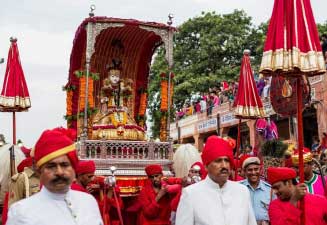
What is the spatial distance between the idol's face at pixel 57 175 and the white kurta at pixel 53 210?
46mm

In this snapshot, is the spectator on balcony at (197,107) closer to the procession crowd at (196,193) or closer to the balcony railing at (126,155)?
the balcony railing at (126,155)

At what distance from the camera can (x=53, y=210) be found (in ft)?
10.4

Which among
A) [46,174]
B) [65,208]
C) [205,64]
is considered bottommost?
[65,208]

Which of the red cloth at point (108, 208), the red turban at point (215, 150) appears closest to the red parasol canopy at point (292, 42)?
the red turban at point (215, 150)

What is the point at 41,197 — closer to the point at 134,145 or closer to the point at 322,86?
the point at 134,145

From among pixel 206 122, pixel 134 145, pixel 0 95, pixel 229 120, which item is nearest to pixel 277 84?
pixel 134 145

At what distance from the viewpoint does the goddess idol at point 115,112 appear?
12258mm

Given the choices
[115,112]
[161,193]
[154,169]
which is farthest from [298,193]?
[115,112]

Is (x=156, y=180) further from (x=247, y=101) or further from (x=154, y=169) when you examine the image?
(x=247, y=101)

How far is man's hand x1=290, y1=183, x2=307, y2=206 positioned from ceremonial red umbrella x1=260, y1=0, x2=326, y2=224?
1.32 feet

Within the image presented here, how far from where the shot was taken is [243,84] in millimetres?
10484

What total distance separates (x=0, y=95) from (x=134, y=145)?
3.10 meters

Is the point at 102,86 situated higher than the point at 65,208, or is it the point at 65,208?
the point at 102,86

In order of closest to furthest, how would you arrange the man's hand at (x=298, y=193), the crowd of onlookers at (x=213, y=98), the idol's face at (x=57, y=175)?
the idol's face at (x=57, y=175)
the man's hand at (x=298, y=193)
the crowd of onlookers at (x=213, y=98)
